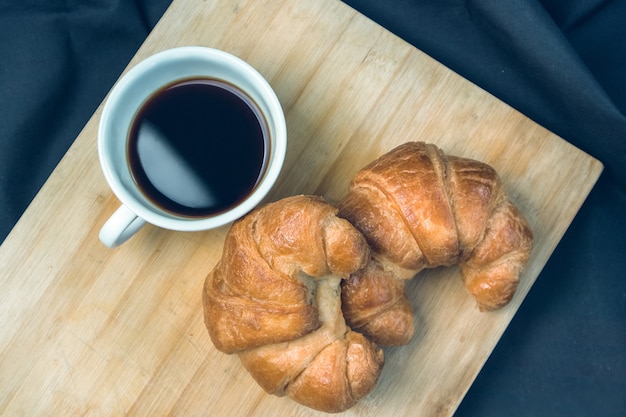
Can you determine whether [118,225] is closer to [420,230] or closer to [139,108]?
[139,108]

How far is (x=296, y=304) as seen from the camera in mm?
1448

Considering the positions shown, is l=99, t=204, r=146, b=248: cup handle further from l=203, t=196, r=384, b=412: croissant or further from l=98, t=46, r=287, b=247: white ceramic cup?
l=203, t=196, r=384, b=412: croissant

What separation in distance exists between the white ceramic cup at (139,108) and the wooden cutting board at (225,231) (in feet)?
0.64

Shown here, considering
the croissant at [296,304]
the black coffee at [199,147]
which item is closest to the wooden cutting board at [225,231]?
the black coffee at [199,147]

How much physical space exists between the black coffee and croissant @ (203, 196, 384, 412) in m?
0.15

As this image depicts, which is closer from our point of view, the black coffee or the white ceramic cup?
the white ceramic cup

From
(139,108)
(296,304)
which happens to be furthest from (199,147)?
(296,304)

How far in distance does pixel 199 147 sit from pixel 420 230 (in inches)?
22.5

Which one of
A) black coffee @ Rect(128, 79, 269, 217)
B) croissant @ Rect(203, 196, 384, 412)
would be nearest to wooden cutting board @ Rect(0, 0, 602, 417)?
black coffee @ Rect(128, 79, 269, 217)

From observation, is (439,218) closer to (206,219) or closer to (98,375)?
(206,219)

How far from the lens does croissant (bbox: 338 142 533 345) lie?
4.94 feet

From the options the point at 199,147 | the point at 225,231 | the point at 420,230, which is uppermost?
the point at 420,230

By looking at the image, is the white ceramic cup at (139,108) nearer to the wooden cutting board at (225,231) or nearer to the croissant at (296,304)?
the croissant at (296,304)

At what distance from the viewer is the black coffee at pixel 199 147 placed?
1641mm
